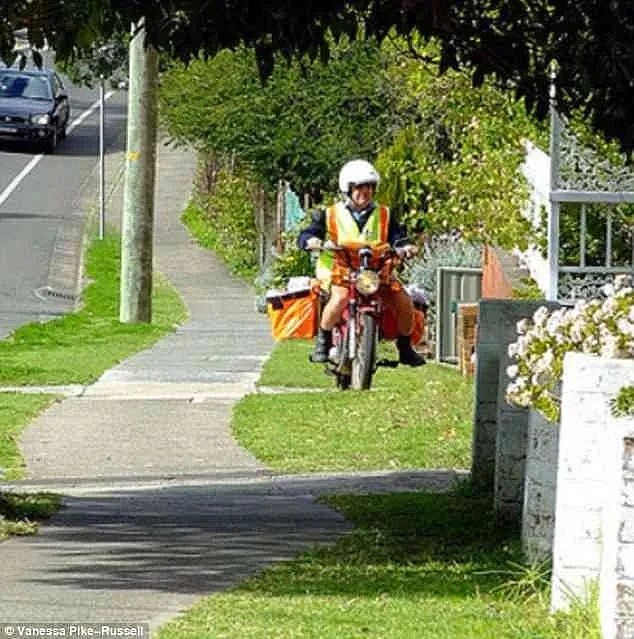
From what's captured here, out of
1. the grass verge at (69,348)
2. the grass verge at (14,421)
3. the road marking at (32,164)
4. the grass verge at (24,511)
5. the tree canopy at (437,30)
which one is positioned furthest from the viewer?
the road marking at (32,164)

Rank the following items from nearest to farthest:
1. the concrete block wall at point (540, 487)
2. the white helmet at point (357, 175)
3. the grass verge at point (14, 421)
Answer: the concrete block wall at point (540, 487)
the grass verge at point (14, 421)
the white helmet at point (357, 175)

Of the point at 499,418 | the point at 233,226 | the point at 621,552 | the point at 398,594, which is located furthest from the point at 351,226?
the point at 233,226

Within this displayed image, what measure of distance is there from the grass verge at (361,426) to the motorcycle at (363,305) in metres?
0.32

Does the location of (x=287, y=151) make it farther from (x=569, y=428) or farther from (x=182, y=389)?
(x=569, y=428)

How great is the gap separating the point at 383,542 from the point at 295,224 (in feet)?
72.3

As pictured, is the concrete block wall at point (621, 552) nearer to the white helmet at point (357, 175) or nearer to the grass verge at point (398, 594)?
the grass verge at point (398, 594)

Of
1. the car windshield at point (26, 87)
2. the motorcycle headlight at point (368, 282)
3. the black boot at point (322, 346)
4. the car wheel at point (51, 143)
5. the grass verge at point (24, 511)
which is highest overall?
the car windshield at point (26, 87)

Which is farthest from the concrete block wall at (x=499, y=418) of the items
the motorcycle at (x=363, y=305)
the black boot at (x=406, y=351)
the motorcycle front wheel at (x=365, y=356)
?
the black boot at (x=406, y=351)

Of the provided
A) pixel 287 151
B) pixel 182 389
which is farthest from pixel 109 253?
pixel 182 389

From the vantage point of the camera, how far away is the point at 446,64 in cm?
940

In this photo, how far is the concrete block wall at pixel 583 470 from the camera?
23.3ft

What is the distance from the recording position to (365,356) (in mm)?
16203

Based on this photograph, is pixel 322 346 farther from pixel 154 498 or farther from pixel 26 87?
Result: pixel 26 87

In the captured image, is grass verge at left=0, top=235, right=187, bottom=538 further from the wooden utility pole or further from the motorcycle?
the motorcycle
